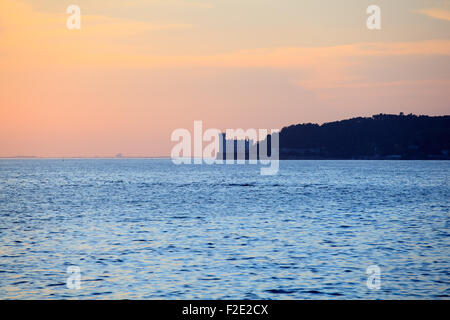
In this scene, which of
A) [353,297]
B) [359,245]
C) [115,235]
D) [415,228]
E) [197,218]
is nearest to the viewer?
[353,297]

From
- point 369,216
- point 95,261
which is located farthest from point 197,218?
point 95,261

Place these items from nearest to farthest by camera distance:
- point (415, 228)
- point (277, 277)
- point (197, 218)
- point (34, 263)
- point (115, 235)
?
point (277, 277) < point (34, 263) < point (115, 235) < point (415, 228) < point (197, 218)

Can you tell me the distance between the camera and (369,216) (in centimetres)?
5891

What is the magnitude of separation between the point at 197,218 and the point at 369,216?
61.1ft

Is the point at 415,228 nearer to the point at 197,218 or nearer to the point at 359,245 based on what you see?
the point at 359,245

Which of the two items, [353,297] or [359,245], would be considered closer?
[353,297]
